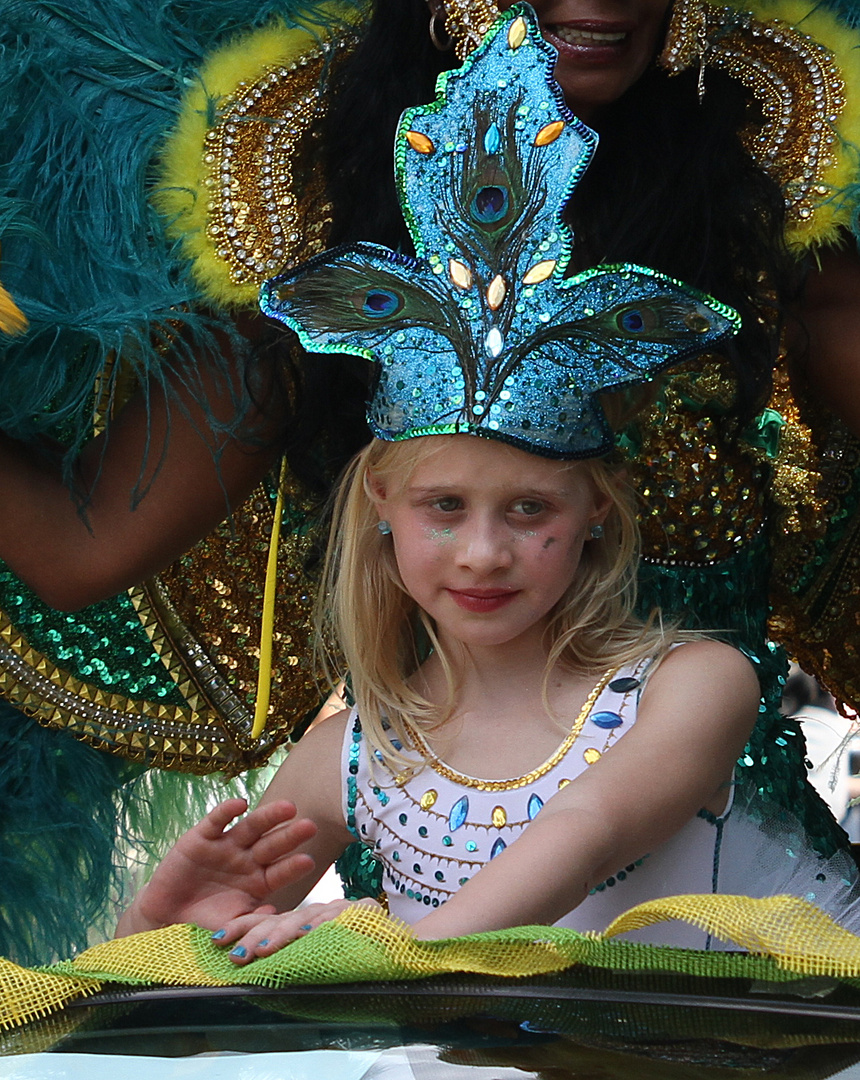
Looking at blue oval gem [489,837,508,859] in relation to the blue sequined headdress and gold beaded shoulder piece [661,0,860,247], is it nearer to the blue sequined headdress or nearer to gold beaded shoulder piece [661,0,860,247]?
the blue sequined headdress

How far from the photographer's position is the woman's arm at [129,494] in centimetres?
154

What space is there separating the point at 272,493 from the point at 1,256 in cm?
38

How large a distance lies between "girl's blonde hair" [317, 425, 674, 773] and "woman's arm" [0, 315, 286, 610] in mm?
176

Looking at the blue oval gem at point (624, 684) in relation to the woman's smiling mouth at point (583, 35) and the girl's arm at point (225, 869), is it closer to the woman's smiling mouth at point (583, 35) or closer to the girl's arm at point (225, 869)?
the girl's arm at point (225, 869)

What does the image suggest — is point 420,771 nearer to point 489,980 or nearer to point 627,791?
point 627,791

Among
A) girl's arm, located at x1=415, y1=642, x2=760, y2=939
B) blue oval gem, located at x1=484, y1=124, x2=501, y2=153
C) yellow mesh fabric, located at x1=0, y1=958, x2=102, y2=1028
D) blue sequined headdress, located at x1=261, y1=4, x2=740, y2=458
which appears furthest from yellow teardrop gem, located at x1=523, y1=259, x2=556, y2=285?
yellow mesh fabric, located at x1=0, y1=958, x2=102, y2=1028

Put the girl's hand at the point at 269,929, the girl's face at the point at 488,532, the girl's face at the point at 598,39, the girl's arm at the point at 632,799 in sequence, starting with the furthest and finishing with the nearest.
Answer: the girl's face at the point at 598,39 → the girl's face at the point at 488,532 → the girl's arm at the point at 632,799 → the girl's hand at the point at 269,929

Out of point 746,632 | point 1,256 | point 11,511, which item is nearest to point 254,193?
point 1,256

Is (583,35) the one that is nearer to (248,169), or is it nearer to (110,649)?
(248,169)

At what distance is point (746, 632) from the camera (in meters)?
1.56

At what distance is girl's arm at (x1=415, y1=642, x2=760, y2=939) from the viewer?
→ 112cm

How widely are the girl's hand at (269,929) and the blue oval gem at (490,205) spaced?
1.77 ft

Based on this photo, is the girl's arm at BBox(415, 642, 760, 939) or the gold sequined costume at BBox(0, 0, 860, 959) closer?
the girl's arm at BBox(415, 642, 760, 939)

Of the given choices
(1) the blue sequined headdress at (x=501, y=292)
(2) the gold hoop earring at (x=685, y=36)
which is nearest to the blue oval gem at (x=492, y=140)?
(1) the blue sequined headdress at (x=501, y=292)
